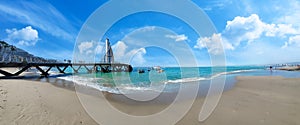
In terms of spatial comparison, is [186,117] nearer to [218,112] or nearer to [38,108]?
[218,112]

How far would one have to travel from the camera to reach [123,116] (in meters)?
4.66

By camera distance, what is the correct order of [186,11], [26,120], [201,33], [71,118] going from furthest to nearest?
[186,11], [201,33], [71,118], [26,120]

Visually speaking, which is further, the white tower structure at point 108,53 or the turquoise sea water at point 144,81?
the white tower structure at point 108,53

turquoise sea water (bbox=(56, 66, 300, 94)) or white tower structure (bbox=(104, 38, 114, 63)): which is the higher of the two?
white tower structure (bbox=(104, 38, 114, 63))

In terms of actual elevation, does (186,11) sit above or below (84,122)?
above

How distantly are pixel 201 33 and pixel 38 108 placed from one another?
7.63 metres

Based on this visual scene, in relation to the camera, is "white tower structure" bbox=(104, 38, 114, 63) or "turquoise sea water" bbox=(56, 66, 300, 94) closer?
"turquoise sea water" bbox=(56, 66, 300, 94)

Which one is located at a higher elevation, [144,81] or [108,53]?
[108,53]

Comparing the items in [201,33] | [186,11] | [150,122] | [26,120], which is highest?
[186,11]

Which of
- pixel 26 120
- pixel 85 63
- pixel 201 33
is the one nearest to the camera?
pixel 26 120

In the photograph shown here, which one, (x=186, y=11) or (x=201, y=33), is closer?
(x=201, y=33)

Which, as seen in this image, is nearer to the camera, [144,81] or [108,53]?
[144,81]

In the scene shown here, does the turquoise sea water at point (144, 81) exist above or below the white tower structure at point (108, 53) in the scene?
below

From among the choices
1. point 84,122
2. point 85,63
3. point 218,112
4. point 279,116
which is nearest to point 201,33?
point 218,112
